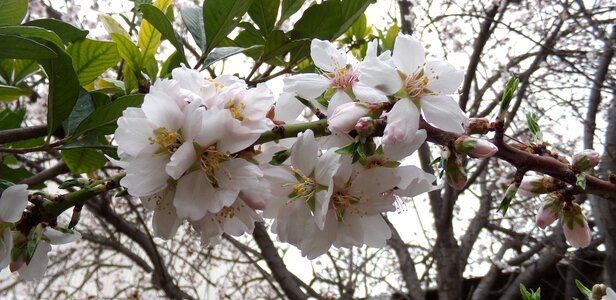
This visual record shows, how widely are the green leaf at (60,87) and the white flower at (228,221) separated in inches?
9.3

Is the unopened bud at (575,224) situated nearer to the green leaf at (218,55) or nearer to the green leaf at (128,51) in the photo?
the green leaf at (218,55)

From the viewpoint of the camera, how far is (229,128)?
503mm

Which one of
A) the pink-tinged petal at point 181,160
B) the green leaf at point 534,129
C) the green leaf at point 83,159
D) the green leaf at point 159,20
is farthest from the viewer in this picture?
the green leaf at point 83,159

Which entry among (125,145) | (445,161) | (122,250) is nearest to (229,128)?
(125,145)

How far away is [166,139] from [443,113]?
0.95ft

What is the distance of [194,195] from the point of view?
519 mm

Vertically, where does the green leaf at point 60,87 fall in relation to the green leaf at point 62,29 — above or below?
below

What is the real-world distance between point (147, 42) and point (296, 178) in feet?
1.20

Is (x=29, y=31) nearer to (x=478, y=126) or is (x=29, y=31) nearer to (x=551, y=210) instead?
(x=478, y=126)

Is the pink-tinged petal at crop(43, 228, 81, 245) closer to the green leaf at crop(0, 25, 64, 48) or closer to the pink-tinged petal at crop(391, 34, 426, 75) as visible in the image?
the green leaf at crop(0, 25, 64, 48)

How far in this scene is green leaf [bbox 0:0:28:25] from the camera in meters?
0.66

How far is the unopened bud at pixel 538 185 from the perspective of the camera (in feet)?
2.03

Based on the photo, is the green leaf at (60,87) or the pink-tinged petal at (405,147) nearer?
the pink-tinged petal at (405,147)

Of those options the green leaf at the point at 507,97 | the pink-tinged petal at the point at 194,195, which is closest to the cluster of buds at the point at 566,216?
the green leaf at the point at 507,97
